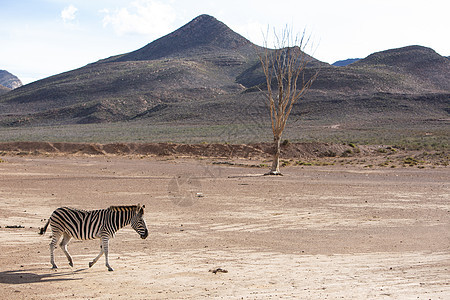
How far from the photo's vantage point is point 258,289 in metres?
8.46

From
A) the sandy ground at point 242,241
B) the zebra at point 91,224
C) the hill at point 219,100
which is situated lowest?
the sandy ground at point 242,241

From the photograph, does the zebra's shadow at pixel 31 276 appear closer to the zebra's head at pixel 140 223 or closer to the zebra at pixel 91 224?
the zebra at pixel 91 224

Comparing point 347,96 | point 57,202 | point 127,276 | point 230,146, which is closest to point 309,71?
point 347,96

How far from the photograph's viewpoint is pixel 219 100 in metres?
96.7

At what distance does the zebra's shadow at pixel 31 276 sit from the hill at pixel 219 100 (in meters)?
40.9

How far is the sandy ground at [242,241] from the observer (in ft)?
28.1

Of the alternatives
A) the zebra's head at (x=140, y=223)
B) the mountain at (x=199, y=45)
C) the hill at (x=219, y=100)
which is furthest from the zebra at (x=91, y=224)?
the mountain at (x=199, y=45)

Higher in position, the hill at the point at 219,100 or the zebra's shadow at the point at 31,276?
the hill at the point at 219,100

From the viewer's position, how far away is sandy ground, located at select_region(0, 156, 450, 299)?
855 centimetres

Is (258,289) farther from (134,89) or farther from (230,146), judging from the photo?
(134,89)

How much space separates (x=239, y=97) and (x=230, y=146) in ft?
186

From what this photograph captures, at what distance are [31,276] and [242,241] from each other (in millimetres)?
4913

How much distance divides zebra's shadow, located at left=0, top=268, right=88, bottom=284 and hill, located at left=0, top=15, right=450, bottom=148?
134ft

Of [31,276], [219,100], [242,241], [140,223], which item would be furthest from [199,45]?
[31,276]
